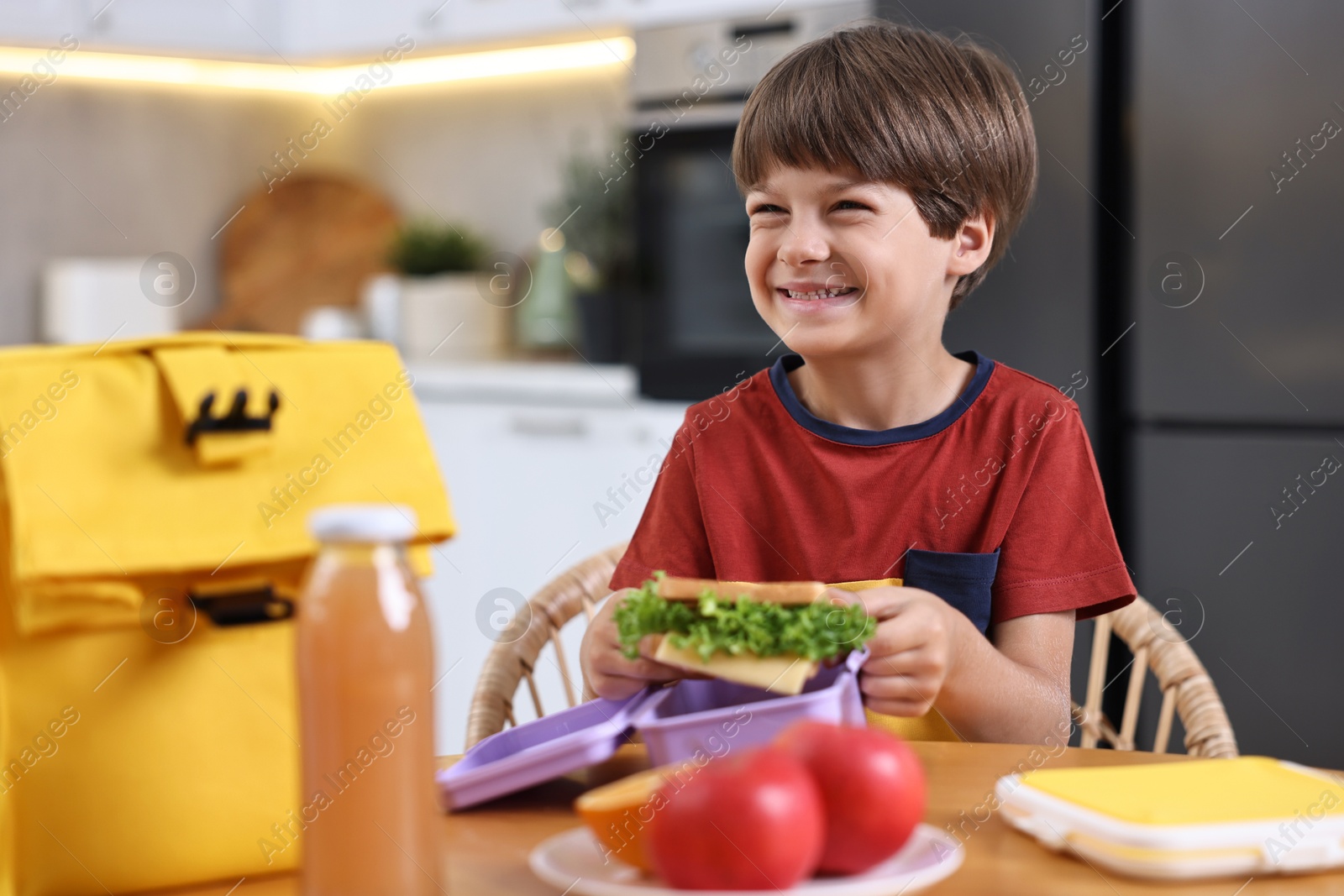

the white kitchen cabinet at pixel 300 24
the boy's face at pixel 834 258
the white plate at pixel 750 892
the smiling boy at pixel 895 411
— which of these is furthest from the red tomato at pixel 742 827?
the white kitchen cabinet at pixel 300 24

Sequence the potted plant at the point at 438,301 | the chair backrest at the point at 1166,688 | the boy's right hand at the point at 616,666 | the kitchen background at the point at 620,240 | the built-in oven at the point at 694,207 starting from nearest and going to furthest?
the boy's right hand at the point at 616,666
the chair backrest at the point at 1166,688
the kitchen background at the point at 620,240
the built-in oven at the point at 694,207
the potted plant at the point at 438,301

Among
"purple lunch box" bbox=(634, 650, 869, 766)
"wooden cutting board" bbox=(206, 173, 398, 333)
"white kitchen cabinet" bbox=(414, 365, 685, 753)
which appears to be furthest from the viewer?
"wooden cutting board" bbox=(206, 173, 398, 333)

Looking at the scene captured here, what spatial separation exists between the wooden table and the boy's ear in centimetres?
51

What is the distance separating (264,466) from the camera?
0.67 metres

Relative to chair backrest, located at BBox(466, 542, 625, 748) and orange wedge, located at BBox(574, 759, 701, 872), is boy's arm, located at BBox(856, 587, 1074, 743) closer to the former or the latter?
orange wedge, located at BBox(574, 759, 701, 872)

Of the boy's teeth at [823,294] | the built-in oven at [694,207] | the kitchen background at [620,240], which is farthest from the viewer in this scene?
the built-in oven at [694,207]

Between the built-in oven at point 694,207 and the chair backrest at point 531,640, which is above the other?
the built-in oven at point 694,207

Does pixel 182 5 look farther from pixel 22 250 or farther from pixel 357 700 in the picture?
pixel 357 700

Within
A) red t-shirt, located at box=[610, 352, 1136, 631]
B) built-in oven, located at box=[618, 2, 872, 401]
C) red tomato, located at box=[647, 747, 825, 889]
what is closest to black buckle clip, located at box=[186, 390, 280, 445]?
red tomato, located at box=[647, 747, 825, 889]

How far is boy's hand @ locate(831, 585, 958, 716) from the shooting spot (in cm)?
81

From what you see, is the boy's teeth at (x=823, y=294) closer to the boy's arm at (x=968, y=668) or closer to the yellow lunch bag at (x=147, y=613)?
the boy's arm at (x=968, y=668)

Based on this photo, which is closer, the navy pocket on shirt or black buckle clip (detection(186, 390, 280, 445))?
black buckle clip (detection(186, 390, 280, 445))

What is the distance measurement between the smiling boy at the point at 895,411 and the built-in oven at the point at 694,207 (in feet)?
3.54

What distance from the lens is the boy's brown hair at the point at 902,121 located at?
1.12 metres
